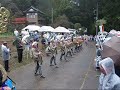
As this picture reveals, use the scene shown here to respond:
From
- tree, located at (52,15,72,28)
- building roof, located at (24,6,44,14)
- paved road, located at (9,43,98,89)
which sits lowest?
paved road, located at (9,43,98,89)

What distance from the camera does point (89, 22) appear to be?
10025 centimetres

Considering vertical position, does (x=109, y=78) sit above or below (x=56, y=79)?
above

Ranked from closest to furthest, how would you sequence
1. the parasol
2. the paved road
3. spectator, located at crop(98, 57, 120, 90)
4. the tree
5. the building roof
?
spectator, located at crop(98, 57, 120, 90), the parasol, the paved road, the tree, the building roof

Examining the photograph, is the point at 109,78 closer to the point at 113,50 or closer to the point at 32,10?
the point at 113,50

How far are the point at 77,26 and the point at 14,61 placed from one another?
2664 inches

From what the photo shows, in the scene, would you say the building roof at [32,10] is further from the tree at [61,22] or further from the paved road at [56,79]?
the paved road at [56,79]

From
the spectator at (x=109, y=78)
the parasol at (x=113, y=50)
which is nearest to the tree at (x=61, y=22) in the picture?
the parasol at (x=113, y=50)

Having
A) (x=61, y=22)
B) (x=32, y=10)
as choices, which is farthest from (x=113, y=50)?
(x=32, y=10)

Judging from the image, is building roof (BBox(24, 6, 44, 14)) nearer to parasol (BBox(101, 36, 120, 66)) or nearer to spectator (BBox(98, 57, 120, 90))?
parasol (BBox(101, 36, 120, 66))

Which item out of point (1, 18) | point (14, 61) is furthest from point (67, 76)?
point (1, 18)

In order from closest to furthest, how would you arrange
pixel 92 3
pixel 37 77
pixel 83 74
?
1. pixel 37 77
2. pixel 83 74
3. pixel 92 3

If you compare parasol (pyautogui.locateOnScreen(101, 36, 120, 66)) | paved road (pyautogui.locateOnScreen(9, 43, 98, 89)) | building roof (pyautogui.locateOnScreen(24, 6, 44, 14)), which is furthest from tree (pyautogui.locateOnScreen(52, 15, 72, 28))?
parasol (pyautogui.locateOnScreen(101, 36, 120, 66))

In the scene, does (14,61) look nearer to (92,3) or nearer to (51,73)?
(51,73)

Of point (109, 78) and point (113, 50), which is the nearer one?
point (109, 78)
